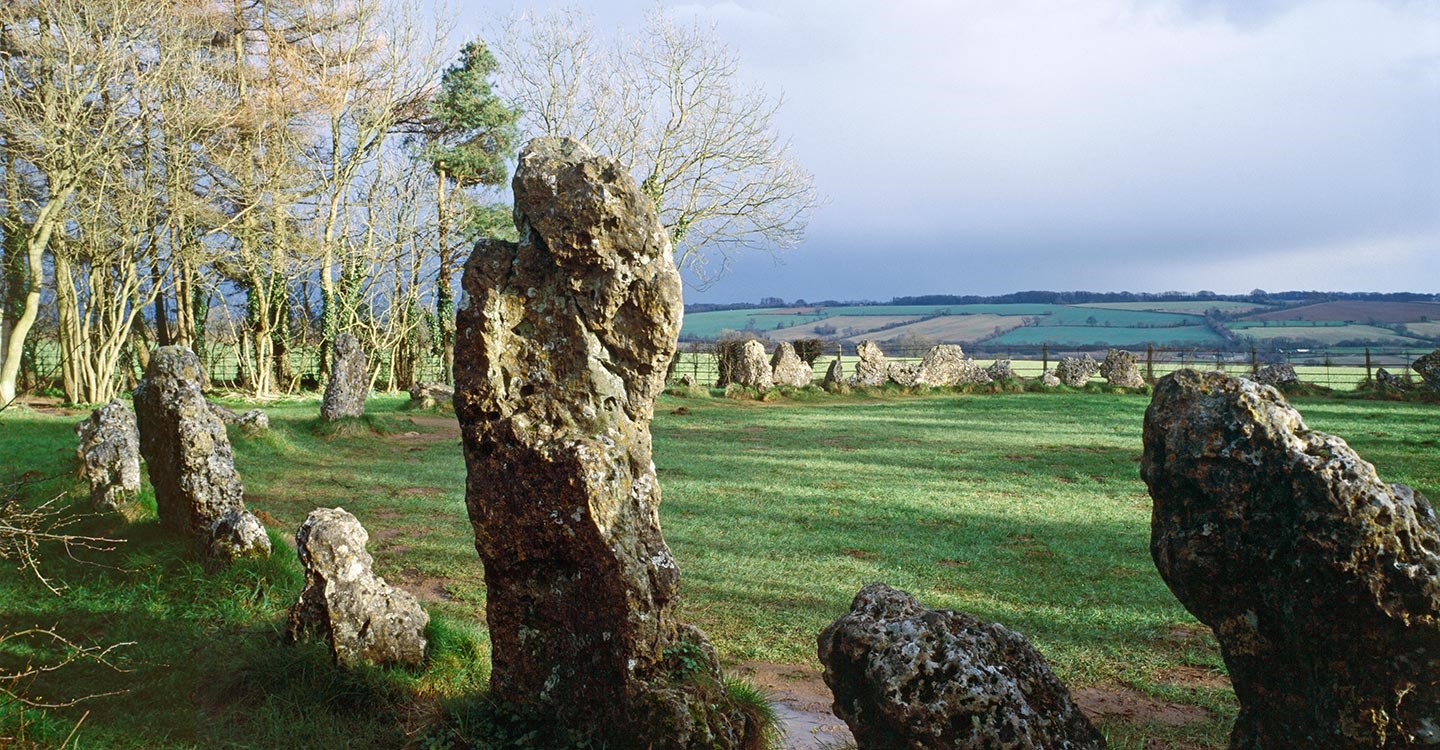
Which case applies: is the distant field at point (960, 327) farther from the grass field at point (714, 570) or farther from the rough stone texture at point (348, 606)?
the rough stone texture at point (348, 606)

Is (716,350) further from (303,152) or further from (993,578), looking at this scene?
(993,578)

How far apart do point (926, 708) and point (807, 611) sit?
3.61 metres

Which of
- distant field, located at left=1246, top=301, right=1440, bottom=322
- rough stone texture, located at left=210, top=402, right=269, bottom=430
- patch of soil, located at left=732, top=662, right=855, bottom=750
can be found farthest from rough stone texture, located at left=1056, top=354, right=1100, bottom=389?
distant field, located at left=1246, top=301, right=1440, bottom=322

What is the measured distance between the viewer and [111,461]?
8.54 m

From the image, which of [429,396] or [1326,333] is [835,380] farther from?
[1326,333]

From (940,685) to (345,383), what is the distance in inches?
567

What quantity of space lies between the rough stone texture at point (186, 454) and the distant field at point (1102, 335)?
Result: 131ft

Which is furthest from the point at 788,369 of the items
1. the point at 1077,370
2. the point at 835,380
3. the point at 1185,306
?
the point at 1185,306

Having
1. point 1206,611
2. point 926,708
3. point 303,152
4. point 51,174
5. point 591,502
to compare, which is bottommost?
point 926,708

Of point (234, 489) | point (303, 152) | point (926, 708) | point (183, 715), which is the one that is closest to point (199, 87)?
point (303, 152)

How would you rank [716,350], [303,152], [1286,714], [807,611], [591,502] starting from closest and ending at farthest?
[1286,714] < [591,502] < [807,611] < [303,152] < [716,350]

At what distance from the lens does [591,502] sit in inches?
157

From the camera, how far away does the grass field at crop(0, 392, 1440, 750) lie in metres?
4.85

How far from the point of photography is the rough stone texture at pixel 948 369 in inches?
1073
